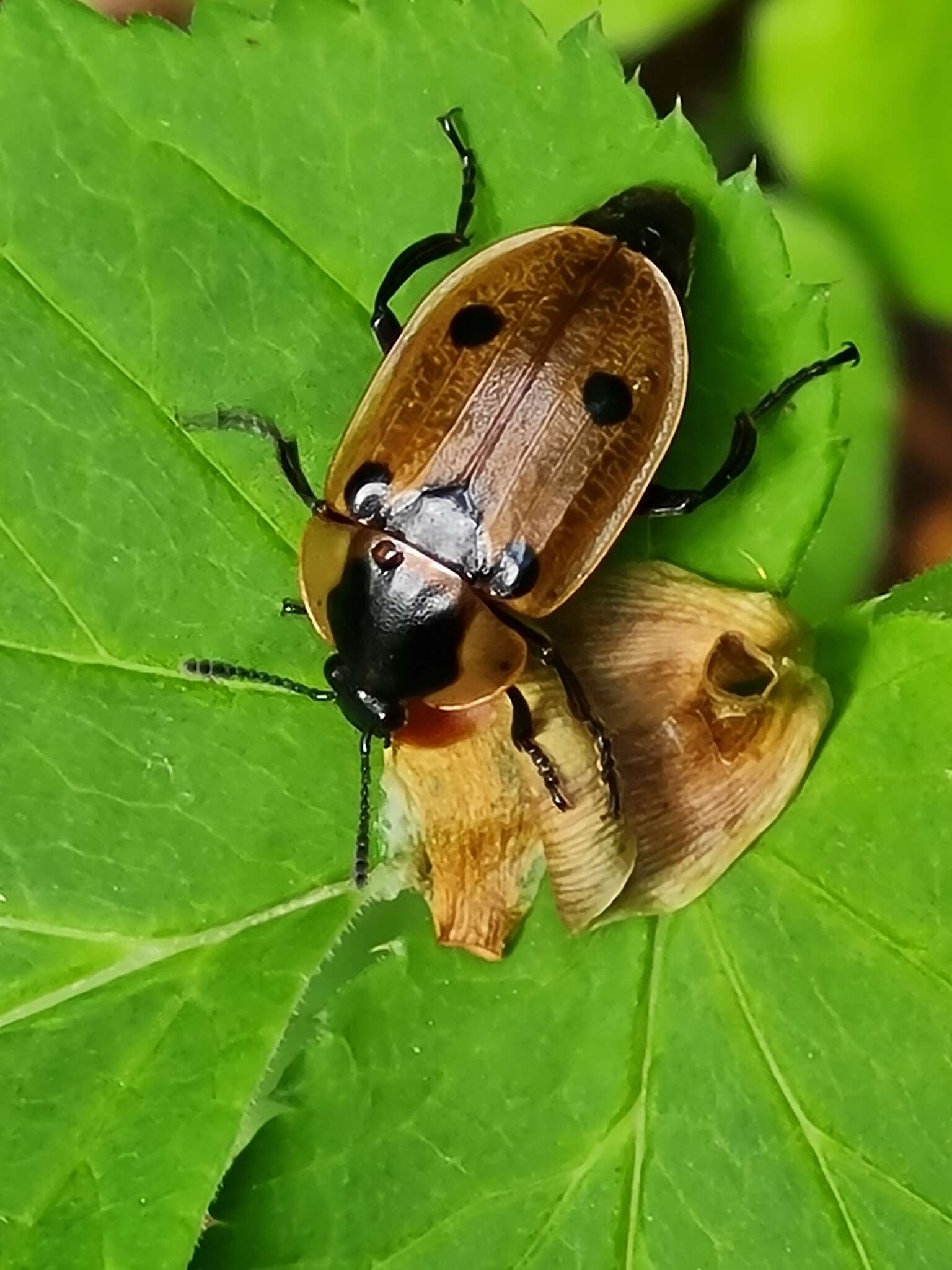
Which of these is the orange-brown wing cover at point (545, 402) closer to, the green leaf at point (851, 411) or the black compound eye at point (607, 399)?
the black compound eye at point (607, 399)

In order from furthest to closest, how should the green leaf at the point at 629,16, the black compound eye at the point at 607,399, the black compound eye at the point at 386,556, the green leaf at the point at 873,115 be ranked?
the green leaf at the point at 873,115 → the green leaf at the point at 629,16 → the black compound eye at the point at 386,556 → the black compound eye at the point at 607,399

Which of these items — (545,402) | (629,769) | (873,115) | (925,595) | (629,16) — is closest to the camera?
(545,402)

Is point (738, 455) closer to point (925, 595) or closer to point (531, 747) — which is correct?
point (925, 595)

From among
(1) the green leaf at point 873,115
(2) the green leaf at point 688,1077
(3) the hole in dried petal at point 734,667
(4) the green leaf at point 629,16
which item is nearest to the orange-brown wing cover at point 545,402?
(3) the hole in dried petal at point 734,667

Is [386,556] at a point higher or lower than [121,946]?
higher

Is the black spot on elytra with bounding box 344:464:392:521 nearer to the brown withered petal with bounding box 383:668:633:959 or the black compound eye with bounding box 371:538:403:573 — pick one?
the black compound eye with bounding box 371:538:403:573

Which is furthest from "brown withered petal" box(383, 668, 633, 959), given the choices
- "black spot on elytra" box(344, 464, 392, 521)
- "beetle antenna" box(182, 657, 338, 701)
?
"black spot on elytra" box(344, 464, 392, 521)

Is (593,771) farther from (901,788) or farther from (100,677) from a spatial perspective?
(100,677)

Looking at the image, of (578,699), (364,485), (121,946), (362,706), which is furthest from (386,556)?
(121,946)

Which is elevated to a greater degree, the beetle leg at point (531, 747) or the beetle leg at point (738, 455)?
the beetle leg at point (738, 455)
